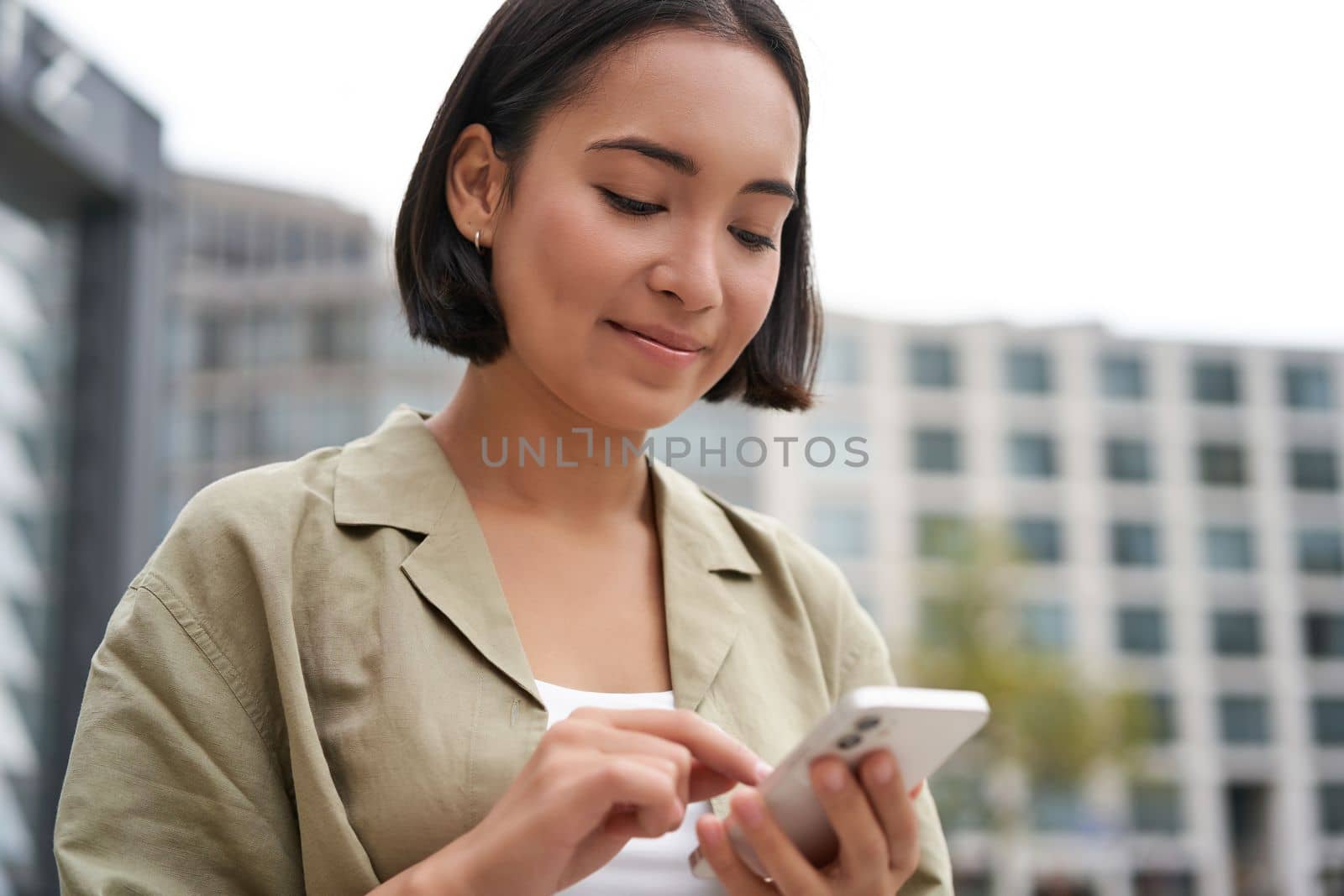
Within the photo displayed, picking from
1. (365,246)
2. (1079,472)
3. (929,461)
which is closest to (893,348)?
(929,461)

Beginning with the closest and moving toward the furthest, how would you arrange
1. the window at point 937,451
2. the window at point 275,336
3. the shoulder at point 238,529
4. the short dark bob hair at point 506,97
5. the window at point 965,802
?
the shoulder at point 238,529, the short dark bob hair at point 506,97, the window at point 965,802, the window at point 275,336, the window at point 937,451

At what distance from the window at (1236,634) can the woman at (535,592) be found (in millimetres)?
29995

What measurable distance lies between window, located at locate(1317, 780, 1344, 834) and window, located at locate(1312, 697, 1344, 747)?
940mm

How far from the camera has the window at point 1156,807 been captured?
27969 mm

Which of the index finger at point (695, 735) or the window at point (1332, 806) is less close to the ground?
the index finger at point (695, 735)

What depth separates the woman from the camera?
96cm

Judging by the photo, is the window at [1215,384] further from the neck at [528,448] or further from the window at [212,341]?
the neck at [528,448]

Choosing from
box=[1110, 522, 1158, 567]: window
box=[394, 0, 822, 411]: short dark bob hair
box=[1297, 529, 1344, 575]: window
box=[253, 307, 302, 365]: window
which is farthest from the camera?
box=[1297, 529, 1344, 575]: window

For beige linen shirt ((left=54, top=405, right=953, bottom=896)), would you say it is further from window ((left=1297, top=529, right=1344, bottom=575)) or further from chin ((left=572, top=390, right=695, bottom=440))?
window ((left=1297, top=529, right=1344, bottom=575))

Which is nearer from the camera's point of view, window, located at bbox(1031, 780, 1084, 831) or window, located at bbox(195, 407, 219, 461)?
window, located at bbox(195, 407, 219, 461)

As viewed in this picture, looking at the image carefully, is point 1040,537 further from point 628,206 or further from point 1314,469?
Result: point 628,206

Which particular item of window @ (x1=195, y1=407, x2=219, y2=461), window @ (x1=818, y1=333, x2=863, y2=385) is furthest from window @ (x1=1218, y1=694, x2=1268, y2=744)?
window @ (x1=195, y1=407, x2=219, y2=461)

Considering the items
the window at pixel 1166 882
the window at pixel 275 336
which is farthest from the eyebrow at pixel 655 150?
the window at pixel 1166 882

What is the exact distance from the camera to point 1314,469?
2998cm
